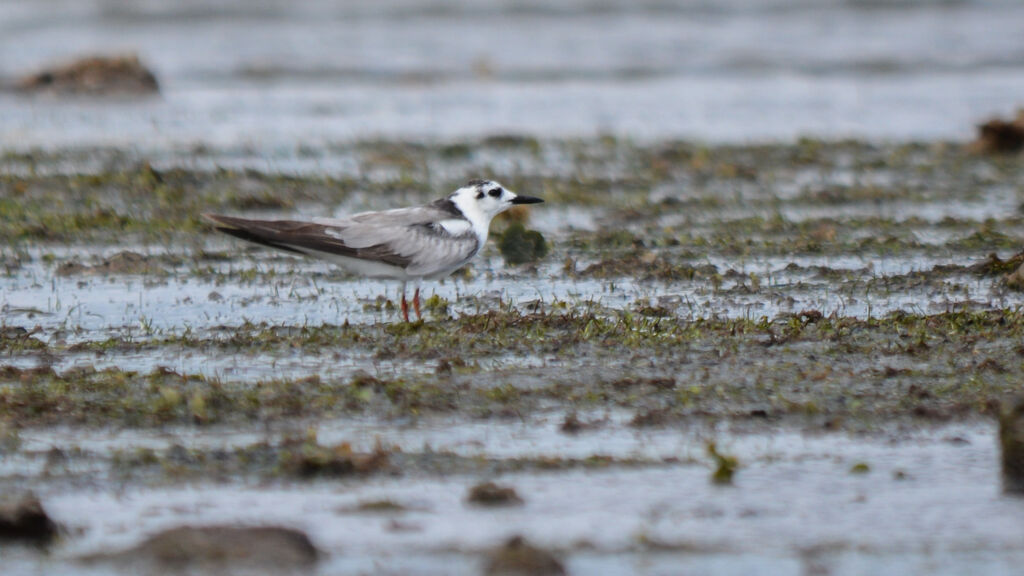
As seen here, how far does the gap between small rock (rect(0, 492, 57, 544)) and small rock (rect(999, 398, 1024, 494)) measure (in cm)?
360

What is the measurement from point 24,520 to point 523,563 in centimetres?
180

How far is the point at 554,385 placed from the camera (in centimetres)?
835

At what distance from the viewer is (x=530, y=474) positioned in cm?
687

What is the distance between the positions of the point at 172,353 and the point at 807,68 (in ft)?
74.7

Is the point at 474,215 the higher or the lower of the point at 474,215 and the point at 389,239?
the higher

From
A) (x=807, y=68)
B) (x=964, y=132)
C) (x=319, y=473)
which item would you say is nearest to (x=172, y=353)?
(x=319, y=473)

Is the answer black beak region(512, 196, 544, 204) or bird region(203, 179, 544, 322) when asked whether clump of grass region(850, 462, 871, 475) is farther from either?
black beak region(512, 196, 544, 204)

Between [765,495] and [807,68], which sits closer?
[765,495]

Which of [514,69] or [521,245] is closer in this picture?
[521,245]

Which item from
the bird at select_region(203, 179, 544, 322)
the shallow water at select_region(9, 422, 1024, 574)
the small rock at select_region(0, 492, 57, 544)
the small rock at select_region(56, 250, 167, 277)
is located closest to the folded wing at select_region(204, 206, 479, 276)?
the bird at select_region(203, 179, 544, 322)

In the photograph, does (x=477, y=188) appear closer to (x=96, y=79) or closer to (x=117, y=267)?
(x=117, y=267)

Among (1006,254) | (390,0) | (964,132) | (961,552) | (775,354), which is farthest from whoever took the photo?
(390,0)

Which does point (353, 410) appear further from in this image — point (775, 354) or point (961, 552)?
point (961, 552)

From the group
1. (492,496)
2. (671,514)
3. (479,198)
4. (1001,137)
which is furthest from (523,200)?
(1001,137)
